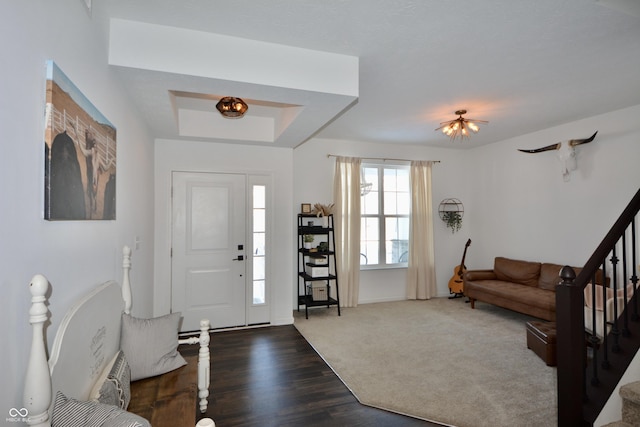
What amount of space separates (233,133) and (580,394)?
4.09 meters

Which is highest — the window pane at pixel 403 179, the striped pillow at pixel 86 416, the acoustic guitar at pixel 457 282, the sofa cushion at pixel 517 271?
the window pane at pixel 403 179

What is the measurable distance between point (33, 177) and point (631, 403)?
3049 mm

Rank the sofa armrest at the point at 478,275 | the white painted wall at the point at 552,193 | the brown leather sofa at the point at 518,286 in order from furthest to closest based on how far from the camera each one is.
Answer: the sofa armrest at the point at 478,275, the brown leather sofa at the point at 518,286, the white painted wall at the point at 552,193

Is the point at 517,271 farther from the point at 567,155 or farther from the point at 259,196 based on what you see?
the point at 259,196

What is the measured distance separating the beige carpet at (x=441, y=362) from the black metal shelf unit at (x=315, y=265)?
260 mm

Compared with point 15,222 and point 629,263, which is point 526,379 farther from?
point 15,222

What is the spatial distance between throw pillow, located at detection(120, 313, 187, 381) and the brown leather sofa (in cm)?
417

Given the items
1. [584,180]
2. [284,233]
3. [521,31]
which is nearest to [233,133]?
[284,233]

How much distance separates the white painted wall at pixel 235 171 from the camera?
4.24 m

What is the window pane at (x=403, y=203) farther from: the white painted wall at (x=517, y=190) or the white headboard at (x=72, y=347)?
the white headboard at (x=72, y=347)

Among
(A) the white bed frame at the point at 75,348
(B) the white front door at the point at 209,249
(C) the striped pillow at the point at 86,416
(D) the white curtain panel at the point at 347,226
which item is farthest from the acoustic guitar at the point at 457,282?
(C) the striped pillow at the point at 86,416

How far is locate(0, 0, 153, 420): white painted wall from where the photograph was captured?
1.01 metres

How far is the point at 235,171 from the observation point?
4.52 m

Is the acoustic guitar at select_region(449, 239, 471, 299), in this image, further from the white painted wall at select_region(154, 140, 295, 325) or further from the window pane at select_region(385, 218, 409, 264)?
the white painted wall at select_region(154, 140, 295, 325)
